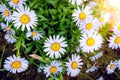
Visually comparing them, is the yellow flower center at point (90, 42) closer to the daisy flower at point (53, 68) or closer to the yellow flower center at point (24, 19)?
the daisy flower at point (53, 68)

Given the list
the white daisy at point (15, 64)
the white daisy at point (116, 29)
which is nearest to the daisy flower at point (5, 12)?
the white daisy at point (15, 64)

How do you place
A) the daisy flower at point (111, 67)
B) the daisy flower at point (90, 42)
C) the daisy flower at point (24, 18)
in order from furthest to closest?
the daisy flower at point (111, 67), the daisy flower at point (90, 42), the daisy flower at point (24, 18)

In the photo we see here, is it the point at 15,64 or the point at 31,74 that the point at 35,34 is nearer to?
the point at 15,64

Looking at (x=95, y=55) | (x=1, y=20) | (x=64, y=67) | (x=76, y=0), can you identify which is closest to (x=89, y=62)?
(x=95, y=55)

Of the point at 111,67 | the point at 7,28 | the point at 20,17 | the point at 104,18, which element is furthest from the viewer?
the point at 111,67

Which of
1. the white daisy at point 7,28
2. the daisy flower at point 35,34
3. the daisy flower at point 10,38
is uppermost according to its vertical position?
the white daisy at point 7,28

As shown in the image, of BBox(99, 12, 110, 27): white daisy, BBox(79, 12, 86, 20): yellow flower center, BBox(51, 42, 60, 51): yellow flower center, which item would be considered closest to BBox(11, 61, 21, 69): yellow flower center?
BBox(51, 42, 60, 51): yellow flower center

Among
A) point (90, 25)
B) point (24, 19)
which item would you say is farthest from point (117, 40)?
point (24, 19)

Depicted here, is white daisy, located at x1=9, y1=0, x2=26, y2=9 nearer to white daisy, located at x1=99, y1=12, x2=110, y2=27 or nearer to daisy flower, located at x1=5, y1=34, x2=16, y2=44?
daisy flower, located at x1=5, y1=34, x2=16, y2=44
